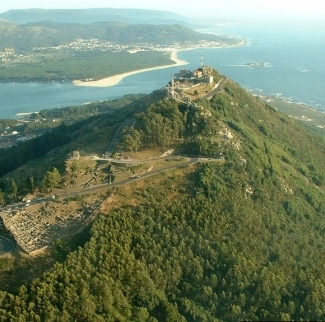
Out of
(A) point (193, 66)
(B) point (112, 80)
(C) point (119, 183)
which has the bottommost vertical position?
(B) point (112, 80)

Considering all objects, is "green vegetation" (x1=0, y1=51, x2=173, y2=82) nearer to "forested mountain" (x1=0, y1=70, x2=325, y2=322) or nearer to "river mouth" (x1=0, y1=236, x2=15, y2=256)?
→ "forested mountain" (x1=0, y1=70, x2=325, y2=322)

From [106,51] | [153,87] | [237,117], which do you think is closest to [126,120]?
[237,117]

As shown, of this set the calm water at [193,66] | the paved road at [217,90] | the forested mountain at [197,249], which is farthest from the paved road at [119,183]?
the calm water at [193,66]

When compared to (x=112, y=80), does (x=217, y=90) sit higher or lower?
higher

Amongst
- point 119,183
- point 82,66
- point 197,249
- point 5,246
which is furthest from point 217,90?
point 82,66

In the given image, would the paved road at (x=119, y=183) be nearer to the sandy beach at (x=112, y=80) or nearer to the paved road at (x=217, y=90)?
the paved road at (x=217, y=90)

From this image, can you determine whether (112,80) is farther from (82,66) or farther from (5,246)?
(5,246)

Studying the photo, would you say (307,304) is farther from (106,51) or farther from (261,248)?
(106,51)
